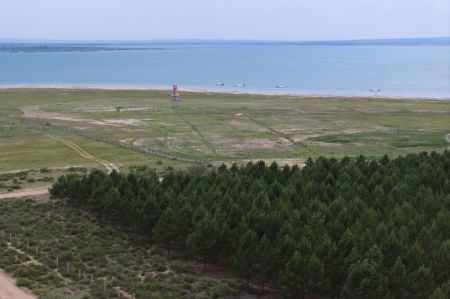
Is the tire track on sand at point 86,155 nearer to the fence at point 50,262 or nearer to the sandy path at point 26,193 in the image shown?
the sandy path at point 26,193

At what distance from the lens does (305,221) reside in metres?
38.3

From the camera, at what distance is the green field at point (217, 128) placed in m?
76.8

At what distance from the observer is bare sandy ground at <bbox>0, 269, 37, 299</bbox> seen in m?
32.7

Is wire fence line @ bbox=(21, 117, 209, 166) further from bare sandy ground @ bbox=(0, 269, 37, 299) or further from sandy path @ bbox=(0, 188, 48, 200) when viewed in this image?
bare sandy ground @ bbox=(0, 269, 37, 299)

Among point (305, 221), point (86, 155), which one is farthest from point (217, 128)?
point (305, 221)

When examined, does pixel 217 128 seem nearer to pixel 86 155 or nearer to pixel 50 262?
pixel 86 155

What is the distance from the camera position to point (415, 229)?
3594 centimetres

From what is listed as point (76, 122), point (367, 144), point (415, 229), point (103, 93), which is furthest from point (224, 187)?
point (103, 93)

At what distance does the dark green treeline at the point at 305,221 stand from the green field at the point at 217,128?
773 inches

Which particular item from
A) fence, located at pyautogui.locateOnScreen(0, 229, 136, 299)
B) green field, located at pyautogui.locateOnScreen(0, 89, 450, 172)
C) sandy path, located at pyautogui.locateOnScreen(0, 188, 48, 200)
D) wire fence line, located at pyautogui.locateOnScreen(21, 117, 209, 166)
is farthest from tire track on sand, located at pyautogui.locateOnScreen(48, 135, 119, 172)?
fence, located at pyautogui.locateOnScreen(0, 229, 136, 299)

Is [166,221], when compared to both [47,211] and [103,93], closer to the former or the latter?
[47,211]

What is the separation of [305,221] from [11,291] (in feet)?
57.6

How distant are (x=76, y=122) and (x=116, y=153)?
28957 millimetres

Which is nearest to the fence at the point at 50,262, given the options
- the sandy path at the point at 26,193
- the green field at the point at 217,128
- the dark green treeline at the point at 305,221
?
the dark green treeline at the point at 305,221
